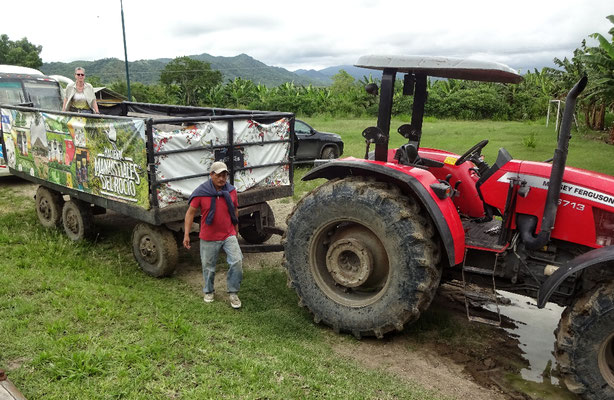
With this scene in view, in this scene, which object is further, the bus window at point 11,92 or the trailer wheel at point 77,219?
the bus window at point 11,92

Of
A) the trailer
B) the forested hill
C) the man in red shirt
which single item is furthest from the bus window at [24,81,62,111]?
the forested hill

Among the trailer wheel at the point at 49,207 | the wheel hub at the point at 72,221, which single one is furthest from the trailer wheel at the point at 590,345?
the trailer wheel at the point at 49,207

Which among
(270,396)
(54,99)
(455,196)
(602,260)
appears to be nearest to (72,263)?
(270,396)

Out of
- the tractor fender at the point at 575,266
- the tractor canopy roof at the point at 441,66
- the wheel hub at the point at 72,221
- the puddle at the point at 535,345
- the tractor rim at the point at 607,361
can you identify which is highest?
the tractor canopy roof at the point at 441,66

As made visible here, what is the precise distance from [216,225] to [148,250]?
1.29m

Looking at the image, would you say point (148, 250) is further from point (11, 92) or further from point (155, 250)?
point (11, 92)

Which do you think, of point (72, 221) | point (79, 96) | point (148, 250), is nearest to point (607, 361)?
point (148, 250)

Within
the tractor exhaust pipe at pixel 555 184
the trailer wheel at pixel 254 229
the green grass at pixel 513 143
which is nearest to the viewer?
the tractor exhaust pipe at pixel 555 184

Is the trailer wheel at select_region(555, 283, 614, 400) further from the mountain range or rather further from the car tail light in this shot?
the mountain range

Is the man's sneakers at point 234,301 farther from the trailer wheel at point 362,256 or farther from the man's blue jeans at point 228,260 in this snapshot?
the trailer wheel at point 362,256

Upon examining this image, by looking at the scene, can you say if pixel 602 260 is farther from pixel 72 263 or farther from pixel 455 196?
pixel 72 263

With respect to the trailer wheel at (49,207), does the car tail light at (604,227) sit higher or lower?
higher

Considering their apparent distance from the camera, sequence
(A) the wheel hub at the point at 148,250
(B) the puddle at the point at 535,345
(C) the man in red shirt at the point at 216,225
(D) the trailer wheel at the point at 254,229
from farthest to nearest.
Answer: (D) the trailer wheel at the point at 254,229
(A) the wheel hub at the point at 148,250
(C) the man in red shirt at the point at 216,225
(B) the puddle at the point at 535,345

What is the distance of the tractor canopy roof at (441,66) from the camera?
3869 mm
